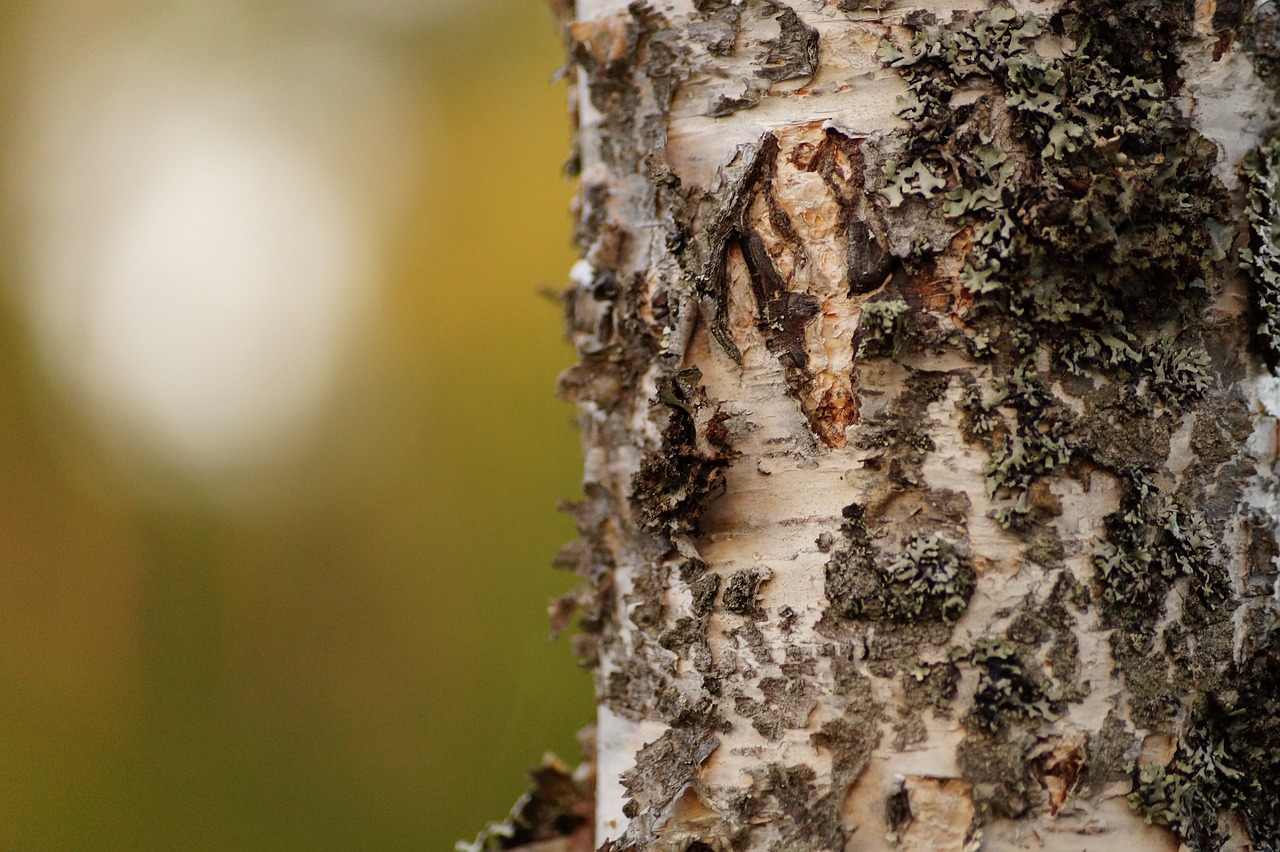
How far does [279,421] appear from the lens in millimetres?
3018

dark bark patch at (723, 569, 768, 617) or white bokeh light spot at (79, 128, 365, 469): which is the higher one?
dark bark patch at (723, 569, 768, 617)

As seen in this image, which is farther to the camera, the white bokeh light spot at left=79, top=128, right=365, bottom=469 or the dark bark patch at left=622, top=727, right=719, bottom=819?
the white bokeh light spot at left=79, top=128, right=365, bottom=469

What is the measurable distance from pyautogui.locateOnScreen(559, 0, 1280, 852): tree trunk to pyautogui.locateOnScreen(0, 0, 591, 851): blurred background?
2030mm

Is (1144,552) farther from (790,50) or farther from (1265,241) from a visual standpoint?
(790,50)

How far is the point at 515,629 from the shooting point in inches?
106

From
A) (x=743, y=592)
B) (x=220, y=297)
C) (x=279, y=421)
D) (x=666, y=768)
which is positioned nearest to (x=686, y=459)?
(x=743, y=592)

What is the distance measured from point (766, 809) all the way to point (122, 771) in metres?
2.59

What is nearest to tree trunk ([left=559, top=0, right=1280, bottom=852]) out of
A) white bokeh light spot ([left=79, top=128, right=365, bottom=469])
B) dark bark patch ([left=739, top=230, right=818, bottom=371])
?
dark bark patch ([left=739, top=230, right=818, bottom=371])

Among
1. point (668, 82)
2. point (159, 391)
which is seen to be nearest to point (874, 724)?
point (668, 82)

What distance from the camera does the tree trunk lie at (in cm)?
52

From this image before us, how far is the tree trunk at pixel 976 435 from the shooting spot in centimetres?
52

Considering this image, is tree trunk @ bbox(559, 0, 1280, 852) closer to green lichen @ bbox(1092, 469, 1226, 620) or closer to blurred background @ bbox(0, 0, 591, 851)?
green lichen @ bbox(1092, 469, 1226, 620)

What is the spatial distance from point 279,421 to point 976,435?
2.85 meters

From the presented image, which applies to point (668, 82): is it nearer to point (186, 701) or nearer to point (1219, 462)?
point (1219, 462)
